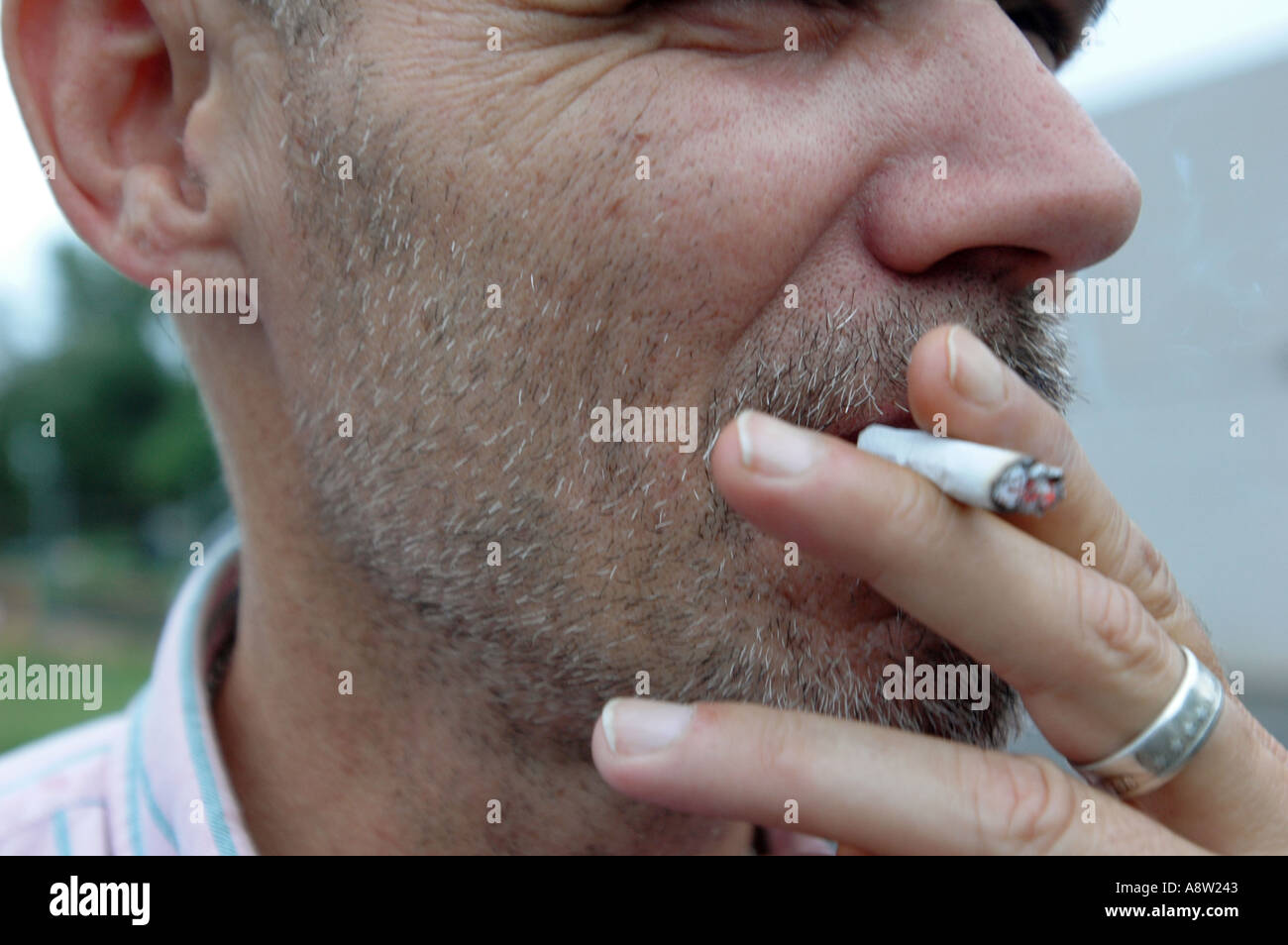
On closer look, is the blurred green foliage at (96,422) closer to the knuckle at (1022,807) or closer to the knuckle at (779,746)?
the knuckle at (779,746)

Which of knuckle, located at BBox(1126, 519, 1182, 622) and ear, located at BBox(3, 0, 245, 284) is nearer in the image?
knuckle, located at BBox(1126, 519, 1182, 622)

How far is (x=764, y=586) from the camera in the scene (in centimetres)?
154

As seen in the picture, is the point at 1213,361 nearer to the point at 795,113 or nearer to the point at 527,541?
the point at 795,113

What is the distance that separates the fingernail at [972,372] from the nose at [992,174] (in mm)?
325

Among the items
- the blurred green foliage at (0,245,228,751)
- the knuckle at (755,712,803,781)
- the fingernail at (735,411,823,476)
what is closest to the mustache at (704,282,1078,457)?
the fingernail at (735,411,823,476)

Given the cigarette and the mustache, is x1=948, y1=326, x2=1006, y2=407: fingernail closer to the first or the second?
the cigarette

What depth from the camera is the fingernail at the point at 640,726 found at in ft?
4.09

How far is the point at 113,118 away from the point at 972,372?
1633 millimetres

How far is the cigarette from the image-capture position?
3.49 feet

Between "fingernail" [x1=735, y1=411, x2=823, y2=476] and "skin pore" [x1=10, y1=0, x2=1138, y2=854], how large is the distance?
328 mm

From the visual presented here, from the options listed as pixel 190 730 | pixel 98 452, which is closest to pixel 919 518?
pixel 190 730

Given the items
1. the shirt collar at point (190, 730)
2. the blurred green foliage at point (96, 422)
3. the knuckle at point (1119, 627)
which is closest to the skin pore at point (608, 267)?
the knuckle at point (1119, 627)

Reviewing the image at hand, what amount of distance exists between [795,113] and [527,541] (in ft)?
2.57
